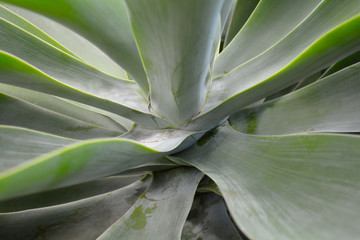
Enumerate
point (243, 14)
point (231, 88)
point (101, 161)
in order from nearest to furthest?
point (101, 161), point (231, 88), point (243, 14)

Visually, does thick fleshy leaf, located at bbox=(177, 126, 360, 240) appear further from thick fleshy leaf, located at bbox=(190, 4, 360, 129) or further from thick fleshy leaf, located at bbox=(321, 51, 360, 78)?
thick fleshy leaf, located at bbox=(321, 51, 360, 78)

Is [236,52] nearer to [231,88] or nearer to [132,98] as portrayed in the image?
[231,88]

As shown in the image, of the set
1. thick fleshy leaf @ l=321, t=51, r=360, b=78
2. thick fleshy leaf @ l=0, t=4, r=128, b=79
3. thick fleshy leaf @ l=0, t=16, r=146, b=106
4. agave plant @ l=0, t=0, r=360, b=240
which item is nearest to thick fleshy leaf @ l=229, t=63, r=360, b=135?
agave plant @ l=0, t=0, r=360, b=240

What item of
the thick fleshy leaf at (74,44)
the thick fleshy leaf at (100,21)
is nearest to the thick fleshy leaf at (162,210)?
the thick fleshy leaf at (100,21)

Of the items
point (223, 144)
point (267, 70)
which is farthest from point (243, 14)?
point (223, 144)

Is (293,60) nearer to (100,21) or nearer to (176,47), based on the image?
(176,47)

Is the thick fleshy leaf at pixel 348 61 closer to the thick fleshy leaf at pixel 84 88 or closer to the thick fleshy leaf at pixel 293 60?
the thick fleshy leaf at pixel 293 60
